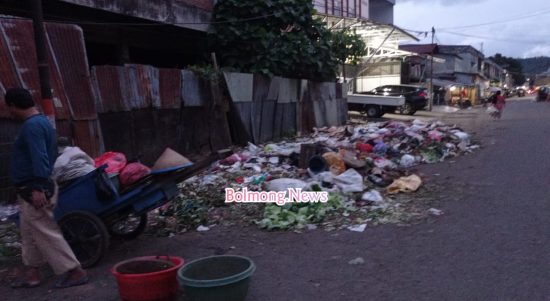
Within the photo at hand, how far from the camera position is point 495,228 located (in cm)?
582

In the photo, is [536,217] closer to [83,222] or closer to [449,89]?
[83,222]

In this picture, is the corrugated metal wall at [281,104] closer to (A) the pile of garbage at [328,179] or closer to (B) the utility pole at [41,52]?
(A) the pile of garbage at [328,179]

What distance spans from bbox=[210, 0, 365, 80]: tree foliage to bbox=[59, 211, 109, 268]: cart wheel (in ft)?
31.7

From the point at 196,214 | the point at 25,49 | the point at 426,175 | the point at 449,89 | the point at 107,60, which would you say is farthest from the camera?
the point at 449,89

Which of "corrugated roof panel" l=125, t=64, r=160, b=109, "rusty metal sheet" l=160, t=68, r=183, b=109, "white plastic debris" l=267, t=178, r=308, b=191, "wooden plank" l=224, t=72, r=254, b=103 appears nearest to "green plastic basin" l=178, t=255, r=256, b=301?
"white plastic debris" l=267, t=178, r=308, b=191

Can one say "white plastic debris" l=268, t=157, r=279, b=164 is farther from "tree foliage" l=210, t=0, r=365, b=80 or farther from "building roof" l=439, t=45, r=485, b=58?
"building roof" l=439, t=45, r=485, b=58

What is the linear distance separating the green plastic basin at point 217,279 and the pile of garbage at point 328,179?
82.8 inches

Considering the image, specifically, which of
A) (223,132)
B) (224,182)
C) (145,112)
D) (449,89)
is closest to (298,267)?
(224,182)

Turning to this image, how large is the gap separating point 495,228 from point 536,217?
768 mm

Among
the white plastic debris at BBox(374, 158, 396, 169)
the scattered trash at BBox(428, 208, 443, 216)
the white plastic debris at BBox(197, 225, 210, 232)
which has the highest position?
the white plastic debris at BBox(374, 158, 396, 169)

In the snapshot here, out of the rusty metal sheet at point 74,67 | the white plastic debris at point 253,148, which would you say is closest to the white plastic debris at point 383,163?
the white plastic debris at point 253,148

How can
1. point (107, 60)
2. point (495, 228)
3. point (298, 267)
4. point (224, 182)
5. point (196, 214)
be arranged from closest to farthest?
point (298, 267) < point (495, 228) < point (196, 214) < point (224, 182) < point (107, 60)
